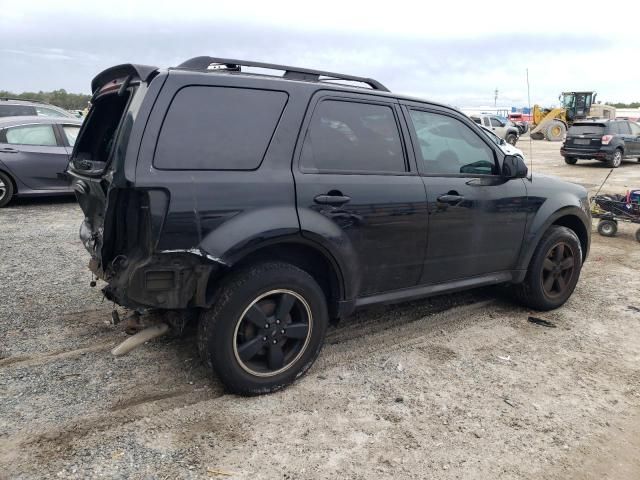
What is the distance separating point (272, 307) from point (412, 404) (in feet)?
3.40

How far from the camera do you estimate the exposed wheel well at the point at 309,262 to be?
125 inches

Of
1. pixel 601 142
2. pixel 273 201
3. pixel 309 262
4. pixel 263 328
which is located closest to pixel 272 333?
pixel 263 328

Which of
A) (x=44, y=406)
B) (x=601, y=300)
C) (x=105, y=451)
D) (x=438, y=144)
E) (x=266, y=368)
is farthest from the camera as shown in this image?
(x=601, y=300)

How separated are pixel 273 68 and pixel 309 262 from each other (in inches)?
50.2

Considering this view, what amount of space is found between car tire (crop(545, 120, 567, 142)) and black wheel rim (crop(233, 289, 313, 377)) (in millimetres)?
35763

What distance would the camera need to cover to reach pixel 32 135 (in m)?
9.39

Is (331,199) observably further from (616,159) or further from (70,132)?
(616,159)

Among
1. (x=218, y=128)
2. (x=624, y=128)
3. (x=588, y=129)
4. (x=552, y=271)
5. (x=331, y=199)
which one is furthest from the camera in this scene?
(x=624, y=128)

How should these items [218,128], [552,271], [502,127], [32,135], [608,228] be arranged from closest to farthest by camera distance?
[218,128] → [552,271] → [608,228] → [32,135] → [502,127]

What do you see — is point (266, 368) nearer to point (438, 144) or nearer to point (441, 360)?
point (441, 360)

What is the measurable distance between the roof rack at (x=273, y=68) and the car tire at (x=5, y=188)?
25.0 ft

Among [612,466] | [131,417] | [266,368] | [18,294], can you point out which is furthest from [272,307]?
[18,294]

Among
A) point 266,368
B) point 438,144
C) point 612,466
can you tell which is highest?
point 438,144

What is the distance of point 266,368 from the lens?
3240 mm
